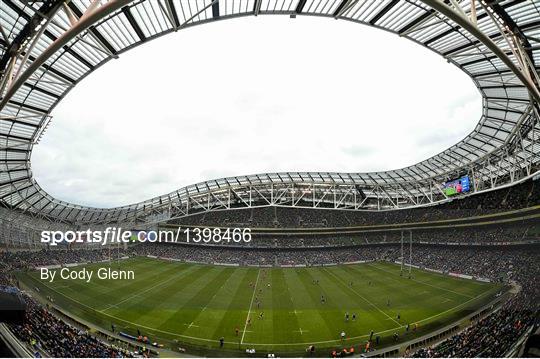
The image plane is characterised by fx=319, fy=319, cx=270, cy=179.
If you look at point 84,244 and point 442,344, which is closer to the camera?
point 442,344

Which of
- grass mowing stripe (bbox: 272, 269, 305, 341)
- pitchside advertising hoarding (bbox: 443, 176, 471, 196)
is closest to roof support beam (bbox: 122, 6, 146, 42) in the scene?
grass mowing stripe (bbox: 272, 269, 305, 341)

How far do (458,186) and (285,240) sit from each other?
129 ft

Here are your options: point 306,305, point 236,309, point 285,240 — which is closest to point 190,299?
point 236,309

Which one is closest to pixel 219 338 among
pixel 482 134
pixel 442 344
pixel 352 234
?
pixel 442 344

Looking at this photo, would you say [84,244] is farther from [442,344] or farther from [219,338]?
[442,344]

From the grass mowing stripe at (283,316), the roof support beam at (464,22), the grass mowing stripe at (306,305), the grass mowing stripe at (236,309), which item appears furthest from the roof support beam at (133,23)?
the grass mowing stripe at (306,305)

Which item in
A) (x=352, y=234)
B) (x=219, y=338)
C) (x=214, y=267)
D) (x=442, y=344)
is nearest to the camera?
(x=442, y=344)

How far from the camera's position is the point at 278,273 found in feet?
178

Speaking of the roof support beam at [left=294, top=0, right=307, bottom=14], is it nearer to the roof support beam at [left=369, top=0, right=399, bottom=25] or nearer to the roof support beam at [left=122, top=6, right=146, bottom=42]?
the roof support beam at [left=369, top=0, right=399, bottom=25]

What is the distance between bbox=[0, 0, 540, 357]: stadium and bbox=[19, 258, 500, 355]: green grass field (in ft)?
0.85

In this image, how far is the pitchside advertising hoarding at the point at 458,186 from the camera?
40.8 m

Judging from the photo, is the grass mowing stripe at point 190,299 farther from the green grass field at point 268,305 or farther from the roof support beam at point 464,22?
the roof support beam at point 464,22

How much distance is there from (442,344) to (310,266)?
39.8 meters

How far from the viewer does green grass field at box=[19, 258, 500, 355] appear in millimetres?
25781
